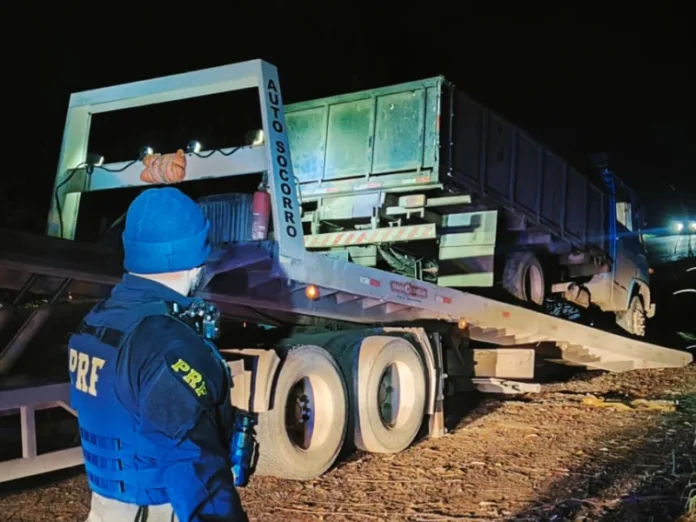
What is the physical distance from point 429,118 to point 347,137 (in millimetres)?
985

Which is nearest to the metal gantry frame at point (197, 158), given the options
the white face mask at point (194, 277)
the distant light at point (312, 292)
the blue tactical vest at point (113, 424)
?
the distant light at point (312, 292)

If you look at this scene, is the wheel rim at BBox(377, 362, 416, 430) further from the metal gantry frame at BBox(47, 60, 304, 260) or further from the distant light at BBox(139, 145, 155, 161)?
the distant light at BBox(139, 145, 155, 161)

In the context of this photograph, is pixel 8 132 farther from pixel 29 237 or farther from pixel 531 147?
pixel 29 237

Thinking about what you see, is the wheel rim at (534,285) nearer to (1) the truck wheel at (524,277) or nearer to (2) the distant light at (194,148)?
(1) the truck wheel at (524,277)

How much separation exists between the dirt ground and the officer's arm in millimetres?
2900

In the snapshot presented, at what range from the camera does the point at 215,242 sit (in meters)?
4.66

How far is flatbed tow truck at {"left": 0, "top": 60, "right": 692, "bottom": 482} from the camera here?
411 centimetres

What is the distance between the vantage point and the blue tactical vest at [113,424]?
1.76 m

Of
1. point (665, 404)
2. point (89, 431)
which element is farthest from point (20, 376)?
point (665, 404)

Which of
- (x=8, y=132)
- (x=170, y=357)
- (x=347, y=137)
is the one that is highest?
(x=8, y=132)

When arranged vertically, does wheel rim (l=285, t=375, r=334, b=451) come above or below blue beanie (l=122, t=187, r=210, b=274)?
below

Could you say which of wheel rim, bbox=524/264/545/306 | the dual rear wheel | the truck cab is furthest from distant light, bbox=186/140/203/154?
the truck cab

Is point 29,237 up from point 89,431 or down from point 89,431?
up

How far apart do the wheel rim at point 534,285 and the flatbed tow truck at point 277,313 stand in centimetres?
272
